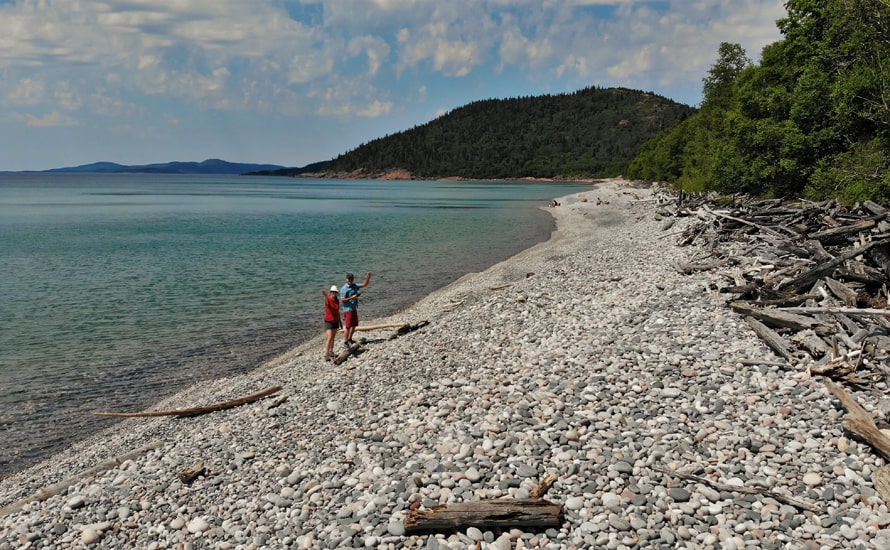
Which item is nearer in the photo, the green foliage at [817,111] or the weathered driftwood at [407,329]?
the weathered driftwood at [407,329]

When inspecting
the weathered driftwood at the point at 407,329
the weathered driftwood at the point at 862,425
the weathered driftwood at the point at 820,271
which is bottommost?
the weathered driftwood at the point at 407,329

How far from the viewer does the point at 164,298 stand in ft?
93.0

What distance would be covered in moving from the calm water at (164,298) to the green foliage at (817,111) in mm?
17718

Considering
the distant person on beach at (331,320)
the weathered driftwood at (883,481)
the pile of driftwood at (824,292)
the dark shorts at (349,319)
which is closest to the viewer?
the weathered driftwood at (883,481)

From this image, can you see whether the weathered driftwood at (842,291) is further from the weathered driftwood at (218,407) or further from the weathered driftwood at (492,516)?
the weathered driftwood at (218,407)

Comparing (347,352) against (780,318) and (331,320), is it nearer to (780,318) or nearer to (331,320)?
(331,320)

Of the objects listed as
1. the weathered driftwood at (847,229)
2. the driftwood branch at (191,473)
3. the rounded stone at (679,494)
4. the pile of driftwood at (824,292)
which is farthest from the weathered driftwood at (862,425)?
the driftwood branch at (191,473)

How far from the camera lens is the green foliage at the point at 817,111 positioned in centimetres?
2452

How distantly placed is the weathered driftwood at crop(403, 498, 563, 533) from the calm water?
35.0ft

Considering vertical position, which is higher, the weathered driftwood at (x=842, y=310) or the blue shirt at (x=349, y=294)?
the weathered driftwood at (x=842, y=310)

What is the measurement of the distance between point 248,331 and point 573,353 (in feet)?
47.4

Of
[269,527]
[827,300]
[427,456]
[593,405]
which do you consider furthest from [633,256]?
[269,527]

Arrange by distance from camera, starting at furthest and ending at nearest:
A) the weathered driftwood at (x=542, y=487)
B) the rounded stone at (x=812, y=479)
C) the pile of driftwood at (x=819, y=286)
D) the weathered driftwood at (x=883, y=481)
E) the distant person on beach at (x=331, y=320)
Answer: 1. the distant person on beach at (x=331, y=320)
2. the pile of driftwood at (x=819, y=286)
3. the weathered driftwood at (x=542, y=487)
4. the rounded stone at (x=812, y=479)
5. the weathered driftwood at (x=883, y=481)

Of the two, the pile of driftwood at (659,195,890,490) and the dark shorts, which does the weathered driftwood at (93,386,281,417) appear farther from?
the pile of driftwood at (659,195,890,490)
